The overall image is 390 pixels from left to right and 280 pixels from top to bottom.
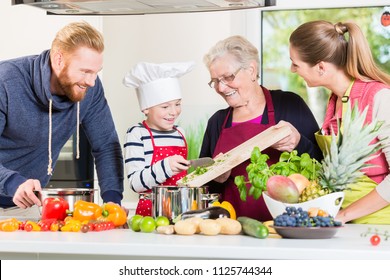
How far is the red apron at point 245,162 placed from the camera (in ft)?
9.80

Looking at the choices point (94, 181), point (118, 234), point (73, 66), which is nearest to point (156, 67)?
point (73, 66)

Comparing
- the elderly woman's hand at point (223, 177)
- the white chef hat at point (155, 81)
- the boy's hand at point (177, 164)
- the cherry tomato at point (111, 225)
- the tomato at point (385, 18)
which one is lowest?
the cherry tomato at point (111, 225)

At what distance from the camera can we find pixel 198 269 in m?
2.06

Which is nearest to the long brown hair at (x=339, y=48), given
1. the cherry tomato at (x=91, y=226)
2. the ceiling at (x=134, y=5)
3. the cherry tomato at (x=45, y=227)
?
the ceiling at (x=134, y=5)

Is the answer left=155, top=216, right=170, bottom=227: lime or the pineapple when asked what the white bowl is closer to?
the pineapple

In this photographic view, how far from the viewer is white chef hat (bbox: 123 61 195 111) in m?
3.23

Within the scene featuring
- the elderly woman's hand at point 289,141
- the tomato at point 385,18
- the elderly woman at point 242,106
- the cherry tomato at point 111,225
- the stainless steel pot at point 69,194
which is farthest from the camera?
the tomato at point 385,18

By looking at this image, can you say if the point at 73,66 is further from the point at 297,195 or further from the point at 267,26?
the point at 267,26

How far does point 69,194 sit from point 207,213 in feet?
1.93

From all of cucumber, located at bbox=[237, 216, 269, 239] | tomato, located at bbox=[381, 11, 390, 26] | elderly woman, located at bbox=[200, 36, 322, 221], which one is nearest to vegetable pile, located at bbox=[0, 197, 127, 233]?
cucumber, located at bbox=[237, 216, 269, 239]

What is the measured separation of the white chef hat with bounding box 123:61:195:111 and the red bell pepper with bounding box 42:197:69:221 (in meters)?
0.75

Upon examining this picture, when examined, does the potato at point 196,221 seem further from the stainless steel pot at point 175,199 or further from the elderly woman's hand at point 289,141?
the elderly woman's hand at point 289,141

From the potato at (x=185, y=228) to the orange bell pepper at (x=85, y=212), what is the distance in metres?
0.38

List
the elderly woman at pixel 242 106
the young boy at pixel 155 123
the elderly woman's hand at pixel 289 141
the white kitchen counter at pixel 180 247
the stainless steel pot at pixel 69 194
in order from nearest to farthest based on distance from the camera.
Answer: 1. the white kitchen counter at pixel 180 247
2. the stainless steel pot at pixel 69 194
3. the elderly woman's hand at pixel 289 141
4. the elderly woman at pixel 242 106
5. the young boy at pixel 155 123
